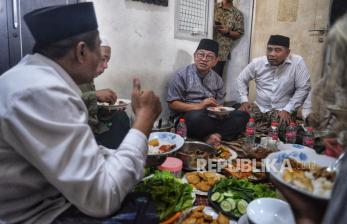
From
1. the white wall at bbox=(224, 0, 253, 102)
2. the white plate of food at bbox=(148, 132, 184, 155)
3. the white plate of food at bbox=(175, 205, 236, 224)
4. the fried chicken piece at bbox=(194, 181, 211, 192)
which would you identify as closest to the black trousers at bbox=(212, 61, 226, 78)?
the white wall at bbox=(224, 0, 253, 102)

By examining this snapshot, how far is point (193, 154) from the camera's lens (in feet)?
7.06

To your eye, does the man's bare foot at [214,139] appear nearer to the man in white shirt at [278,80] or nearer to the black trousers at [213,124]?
the black trousers at [213,124]

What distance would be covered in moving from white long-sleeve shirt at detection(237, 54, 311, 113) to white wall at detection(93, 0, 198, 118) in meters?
0.94

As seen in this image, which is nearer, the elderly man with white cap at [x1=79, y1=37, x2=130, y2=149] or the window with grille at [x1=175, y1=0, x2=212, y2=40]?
the elderly man with white cap at [x1=79, y1=37, x2=130, y2=149]

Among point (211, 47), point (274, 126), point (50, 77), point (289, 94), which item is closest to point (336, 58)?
point (50, 77)

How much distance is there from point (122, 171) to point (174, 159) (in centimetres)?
108

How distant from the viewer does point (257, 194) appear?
1667 mm

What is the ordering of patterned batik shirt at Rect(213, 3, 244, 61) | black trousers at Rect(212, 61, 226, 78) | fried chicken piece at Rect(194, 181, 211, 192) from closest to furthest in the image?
fried chicken piece at Rect(194, 181, 211, 192) → patterned batik shirt at Rect(213, 3, 244, 61) → black trousers at Rect(212, 61, 226, 78)

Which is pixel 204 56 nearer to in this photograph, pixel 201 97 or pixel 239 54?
pixel 201 97

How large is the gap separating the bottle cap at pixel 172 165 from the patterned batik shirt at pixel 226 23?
2.96m

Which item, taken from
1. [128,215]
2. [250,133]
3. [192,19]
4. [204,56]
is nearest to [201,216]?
[128,215]

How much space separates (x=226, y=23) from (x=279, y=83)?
1.52m

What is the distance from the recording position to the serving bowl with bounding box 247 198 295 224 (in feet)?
4.14

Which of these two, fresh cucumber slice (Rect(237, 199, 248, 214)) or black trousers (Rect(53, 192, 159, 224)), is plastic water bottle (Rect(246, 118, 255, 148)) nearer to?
fresh cucumber slice (Rect(237, 199, 248, 214))
